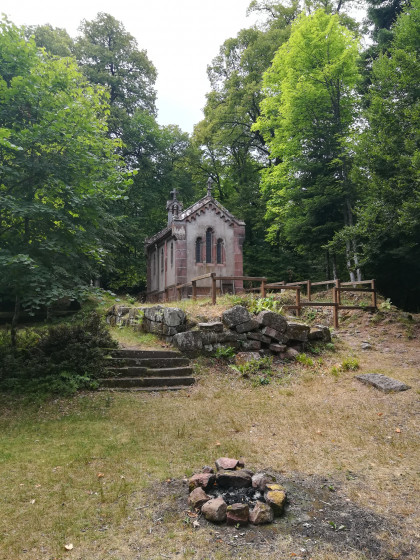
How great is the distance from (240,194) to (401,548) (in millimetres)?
28736

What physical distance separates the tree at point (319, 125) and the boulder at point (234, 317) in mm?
11008

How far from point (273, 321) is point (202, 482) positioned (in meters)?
7.71

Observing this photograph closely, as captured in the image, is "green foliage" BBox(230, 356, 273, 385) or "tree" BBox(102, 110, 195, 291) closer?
"green foliage" BBox(230, 356, 273, 385)

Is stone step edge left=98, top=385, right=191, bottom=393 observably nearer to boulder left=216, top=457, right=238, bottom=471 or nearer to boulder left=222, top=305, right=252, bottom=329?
boulder left=222, top=305, right=252, bottom=329

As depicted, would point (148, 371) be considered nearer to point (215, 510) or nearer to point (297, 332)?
point (297, 332)

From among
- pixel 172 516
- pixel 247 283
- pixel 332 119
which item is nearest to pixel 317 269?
pixel 247 283

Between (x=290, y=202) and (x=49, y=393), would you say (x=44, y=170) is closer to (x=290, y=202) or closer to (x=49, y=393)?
(x=49, y=393)

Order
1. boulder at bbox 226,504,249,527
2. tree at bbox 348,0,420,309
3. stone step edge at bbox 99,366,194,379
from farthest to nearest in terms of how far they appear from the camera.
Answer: tree at bbox 348,0,420,309, stone step edge at bbox 99,366,194,379, boulder at bbox 226,504,249,527

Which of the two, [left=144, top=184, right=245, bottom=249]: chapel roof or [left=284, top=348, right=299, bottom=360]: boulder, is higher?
[left=144, top=184, right=245, bottom=249]: chapel roof

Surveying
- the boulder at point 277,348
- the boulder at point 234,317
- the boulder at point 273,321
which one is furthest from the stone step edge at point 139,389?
the boulder at point 273,321

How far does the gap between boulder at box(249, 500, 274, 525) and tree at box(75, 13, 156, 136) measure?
29.5 metres

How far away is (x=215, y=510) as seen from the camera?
13.7ft

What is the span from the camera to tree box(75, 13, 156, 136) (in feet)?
97.6

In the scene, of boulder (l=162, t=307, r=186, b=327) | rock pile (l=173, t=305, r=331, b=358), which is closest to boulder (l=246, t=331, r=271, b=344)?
rock pile (l=173, t=305, r=331, b=358)
